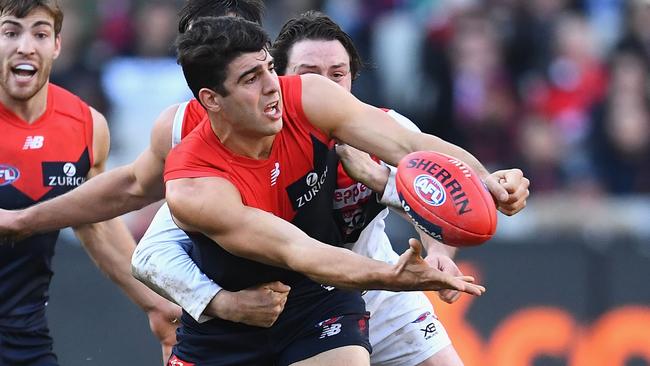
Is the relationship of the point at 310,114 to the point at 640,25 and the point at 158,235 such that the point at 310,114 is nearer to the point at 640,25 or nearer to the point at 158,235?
the point at 158,235

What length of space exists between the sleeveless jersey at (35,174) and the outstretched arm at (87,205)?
413mm

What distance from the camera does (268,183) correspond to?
591 centimetres

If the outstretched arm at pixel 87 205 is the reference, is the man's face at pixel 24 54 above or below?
above

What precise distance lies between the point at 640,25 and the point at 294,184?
6.13 metres

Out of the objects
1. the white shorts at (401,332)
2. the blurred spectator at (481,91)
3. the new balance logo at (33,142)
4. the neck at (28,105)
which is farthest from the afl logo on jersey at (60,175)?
the blurred spectator at (481,91)

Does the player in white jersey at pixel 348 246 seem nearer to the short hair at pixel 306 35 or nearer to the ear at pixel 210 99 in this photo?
the short hair at pixel 306 35

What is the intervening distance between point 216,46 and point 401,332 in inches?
79.0

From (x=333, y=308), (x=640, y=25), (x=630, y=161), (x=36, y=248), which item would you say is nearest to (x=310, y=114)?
(x=333, y=308)

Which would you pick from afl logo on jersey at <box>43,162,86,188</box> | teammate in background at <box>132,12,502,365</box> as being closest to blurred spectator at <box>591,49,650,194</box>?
teammate in background at <box>132,12,502,365</box>

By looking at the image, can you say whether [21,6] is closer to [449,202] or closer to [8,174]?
[8,174]

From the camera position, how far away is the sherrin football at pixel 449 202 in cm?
517

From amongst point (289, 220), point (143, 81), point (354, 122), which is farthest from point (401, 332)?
point (143, 81)

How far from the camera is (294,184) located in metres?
5.97

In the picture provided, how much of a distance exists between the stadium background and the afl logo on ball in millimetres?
4564
